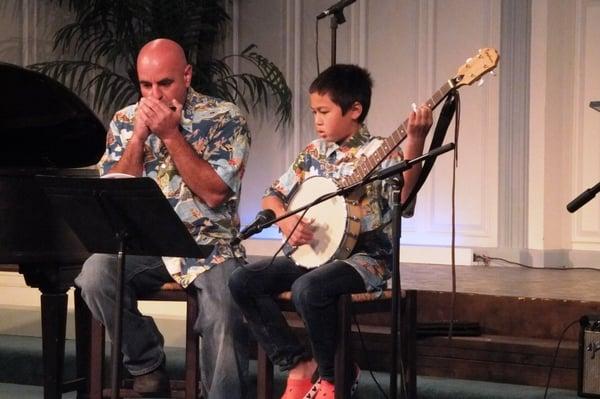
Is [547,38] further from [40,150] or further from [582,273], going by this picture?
[40,150]

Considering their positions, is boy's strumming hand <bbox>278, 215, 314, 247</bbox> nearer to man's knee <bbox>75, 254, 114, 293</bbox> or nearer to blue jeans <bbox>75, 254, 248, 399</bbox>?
blue jeans <bbox>75, 254, 248, 399</bbox>

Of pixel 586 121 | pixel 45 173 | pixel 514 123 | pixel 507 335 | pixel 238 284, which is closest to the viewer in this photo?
pixel 238 284

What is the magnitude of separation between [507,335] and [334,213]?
1156 millimetres

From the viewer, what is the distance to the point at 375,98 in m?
6.72

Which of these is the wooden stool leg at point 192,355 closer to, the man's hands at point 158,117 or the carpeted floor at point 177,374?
the man's hands at point 158,117

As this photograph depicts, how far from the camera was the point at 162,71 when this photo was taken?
373 cm

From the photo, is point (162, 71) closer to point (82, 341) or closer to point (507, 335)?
point (82, 341)

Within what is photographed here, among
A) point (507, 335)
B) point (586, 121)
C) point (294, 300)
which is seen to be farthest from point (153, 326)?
point (586, 121)

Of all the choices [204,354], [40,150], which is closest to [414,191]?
[204,354]

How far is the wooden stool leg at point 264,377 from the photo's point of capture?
3.73m

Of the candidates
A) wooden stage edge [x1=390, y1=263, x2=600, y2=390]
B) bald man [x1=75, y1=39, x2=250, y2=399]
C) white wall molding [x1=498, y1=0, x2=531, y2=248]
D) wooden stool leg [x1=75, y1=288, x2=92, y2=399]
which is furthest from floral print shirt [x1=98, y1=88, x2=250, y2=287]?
white wall molding [x1=498, y1=0, x2=531, y2=248]

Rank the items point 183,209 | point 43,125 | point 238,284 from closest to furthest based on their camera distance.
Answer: point 238,284, point 183,209, point 43,125

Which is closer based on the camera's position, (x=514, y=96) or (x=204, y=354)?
(x=204, y=354)

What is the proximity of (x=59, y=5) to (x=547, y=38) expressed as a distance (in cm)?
317
